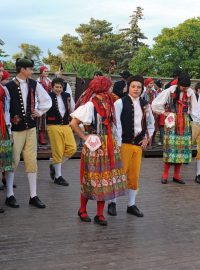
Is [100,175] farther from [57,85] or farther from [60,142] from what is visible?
[57,85]

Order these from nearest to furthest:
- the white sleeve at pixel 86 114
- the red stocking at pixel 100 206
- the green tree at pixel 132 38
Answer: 1. the white sleeve at pixel 86 114
2. the red stocking at pixel 100 206
3. the green tree at pixel 132 38

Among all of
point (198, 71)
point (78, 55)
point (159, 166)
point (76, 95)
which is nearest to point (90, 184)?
point (159, 166)

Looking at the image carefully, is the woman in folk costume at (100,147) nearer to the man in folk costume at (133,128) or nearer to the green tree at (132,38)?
the man in folk costume at (133,128)

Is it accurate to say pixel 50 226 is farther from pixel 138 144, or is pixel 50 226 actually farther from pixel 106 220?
pixel 138 144

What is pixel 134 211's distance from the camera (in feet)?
19.7

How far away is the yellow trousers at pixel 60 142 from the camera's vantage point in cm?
757

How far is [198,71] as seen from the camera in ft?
137

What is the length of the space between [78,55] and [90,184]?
55.2m

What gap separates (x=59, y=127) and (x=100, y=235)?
2768 millimetres

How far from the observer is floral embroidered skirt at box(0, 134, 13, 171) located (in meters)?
5.91

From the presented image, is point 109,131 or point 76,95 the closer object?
point 109,131

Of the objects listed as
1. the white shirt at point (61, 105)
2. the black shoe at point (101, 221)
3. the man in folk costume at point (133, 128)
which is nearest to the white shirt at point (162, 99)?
the white shirt at point (61, 105)

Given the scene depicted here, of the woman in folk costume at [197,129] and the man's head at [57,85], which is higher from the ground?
the man's head at [57,85]

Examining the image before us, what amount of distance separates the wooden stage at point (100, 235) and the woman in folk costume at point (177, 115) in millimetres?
713
